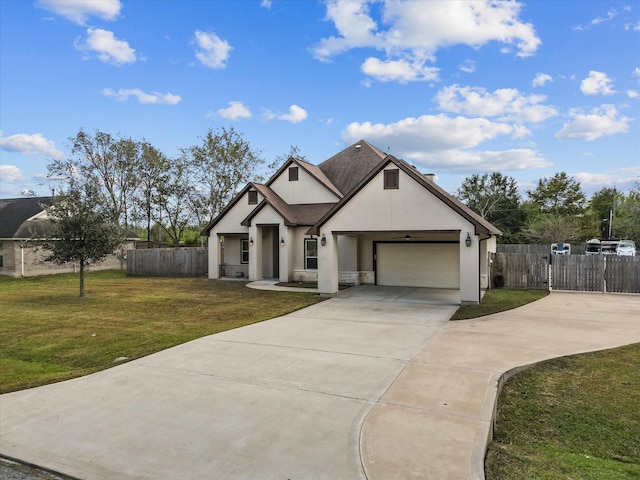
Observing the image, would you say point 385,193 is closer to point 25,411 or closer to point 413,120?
point 25,411

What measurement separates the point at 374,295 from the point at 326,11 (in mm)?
11469

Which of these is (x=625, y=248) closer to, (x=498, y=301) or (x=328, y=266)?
(x=498, y=301)

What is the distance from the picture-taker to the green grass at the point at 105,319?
Result: 7406 millimetres

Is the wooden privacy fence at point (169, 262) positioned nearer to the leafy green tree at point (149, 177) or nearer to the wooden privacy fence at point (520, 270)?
the leafy green tree at point (149, 177)

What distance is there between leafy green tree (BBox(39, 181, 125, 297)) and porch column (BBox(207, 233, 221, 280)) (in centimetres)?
733

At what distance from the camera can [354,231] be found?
15.3 metres

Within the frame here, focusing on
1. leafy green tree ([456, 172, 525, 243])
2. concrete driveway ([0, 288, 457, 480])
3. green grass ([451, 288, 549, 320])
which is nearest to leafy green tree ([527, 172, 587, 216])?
leafy green tree ([456, 172, 525, 243])

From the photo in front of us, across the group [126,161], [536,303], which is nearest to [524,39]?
[536,303]

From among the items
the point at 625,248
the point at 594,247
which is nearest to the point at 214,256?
the point at 625,248

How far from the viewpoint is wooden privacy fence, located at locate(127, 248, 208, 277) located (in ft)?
81.7

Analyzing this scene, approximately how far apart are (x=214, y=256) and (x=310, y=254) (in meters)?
6.19

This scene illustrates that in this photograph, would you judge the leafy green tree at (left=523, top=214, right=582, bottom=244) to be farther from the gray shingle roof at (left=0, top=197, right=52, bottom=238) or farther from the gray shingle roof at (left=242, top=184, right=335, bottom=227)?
the gray shingle roof at (left=0, top=197, right=52, bottom=238)

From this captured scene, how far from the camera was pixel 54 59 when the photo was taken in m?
16.3

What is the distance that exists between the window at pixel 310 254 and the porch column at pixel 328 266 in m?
4.35
